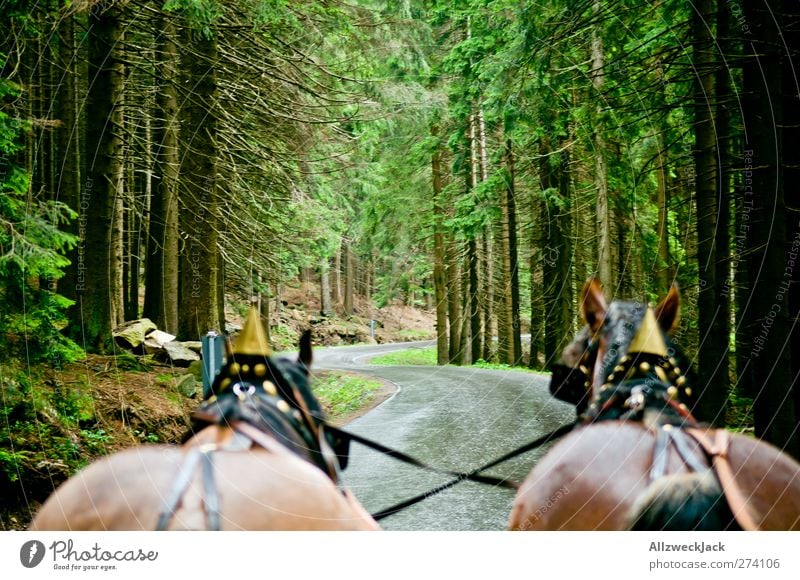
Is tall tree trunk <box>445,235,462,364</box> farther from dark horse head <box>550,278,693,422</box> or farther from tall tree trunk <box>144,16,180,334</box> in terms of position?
tall tree trunk <box>144,16,180,334</box>

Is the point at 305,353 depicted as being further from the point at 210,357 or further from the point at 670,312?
the point at 670,312

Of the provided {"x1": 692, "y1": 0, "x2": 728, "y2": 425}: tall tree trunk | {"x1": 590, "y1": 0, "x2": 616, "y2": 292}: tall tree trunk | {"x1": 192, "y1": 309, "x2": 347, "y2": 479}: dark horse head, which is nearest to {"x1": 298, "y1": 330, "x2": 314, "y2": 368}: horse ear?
{"x1": 192, "y1": 309, "x2": 347, "y2": 479}: dark horse head

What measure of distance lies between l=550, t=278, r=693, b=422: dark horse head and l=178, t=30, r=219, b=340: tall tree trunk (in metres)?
1.22

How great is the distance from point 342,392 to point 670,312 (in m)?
1.09

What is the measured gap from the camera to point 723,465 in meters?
1.67

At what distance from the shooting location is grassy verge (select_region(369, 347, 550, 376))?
79.0 inches

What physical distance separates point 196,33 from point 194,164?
505 millimetres

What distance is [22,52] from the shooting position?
2271 mm

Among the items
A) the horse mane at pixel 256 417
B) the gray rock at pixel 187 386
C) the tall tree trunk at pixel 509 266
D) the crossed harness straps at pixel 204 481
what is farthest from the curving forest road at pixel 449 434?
the crossed harness straps at pixel 204 481

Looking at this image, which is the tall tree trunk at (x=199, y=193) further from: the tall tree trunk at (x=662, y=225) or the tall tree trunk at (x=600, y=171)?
the tall tree trunk at (x=662, y=225)

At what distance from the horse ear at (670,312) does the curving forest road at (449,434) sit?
17.5 inches

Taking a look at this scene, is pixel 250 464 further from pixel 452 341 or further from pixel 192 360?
pixel 452 341

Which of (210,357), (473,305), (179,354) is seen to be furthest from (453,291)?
(179,354)

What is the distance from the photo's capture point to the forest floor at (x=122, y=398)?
6.14 feet
